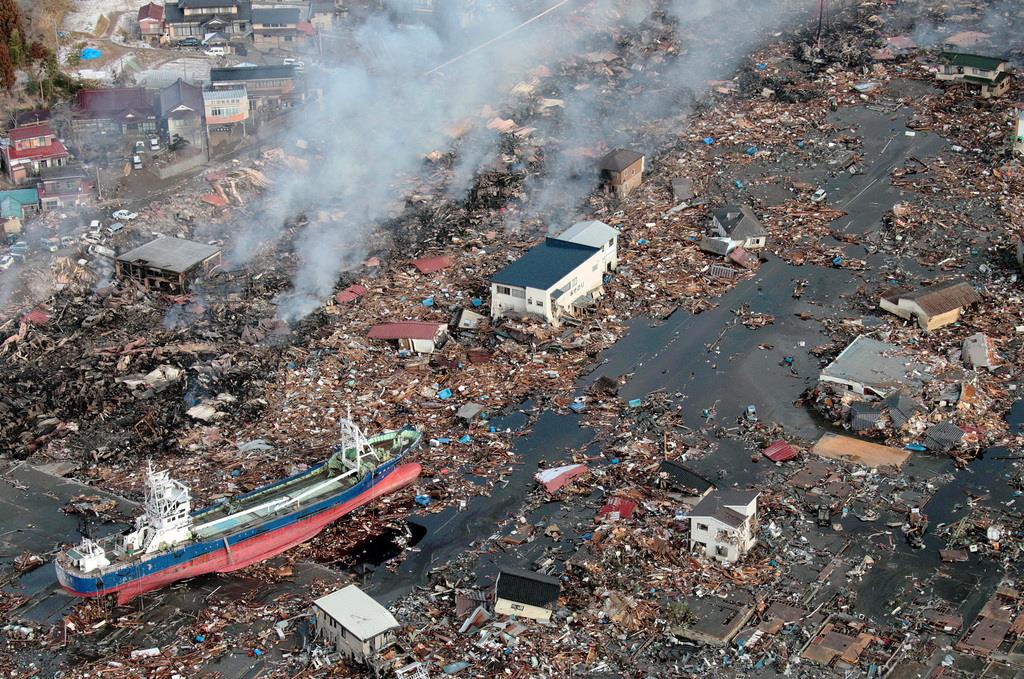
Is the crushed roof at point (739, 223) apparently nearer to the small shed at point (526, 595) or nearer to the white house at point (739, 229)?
the white house at point (739, 229)

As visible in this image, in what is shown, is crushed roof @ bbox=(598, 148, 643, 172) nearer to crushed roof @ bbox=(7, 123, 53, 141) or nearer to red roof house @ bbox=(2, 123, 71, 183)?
red roof house @ bbox=(2, 123, 71, 183)

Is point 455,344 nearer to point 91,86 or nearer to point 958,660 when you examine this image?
point 958,660

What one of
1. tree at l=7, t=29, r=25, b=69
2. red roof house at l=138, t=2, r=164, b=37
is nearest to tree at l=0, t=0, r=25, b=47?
tree at l=7, t=29, r=25, b=69

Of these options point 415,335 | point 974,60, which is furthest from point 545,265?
point 974,60

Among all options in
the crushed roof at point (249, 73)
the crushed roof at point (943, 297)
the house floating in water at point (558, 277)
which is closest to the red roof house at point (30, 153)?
the crushed roof at point (249, 73)

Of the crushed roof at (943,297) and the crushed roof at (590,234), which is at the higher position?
the crushed roof at (590,234)
